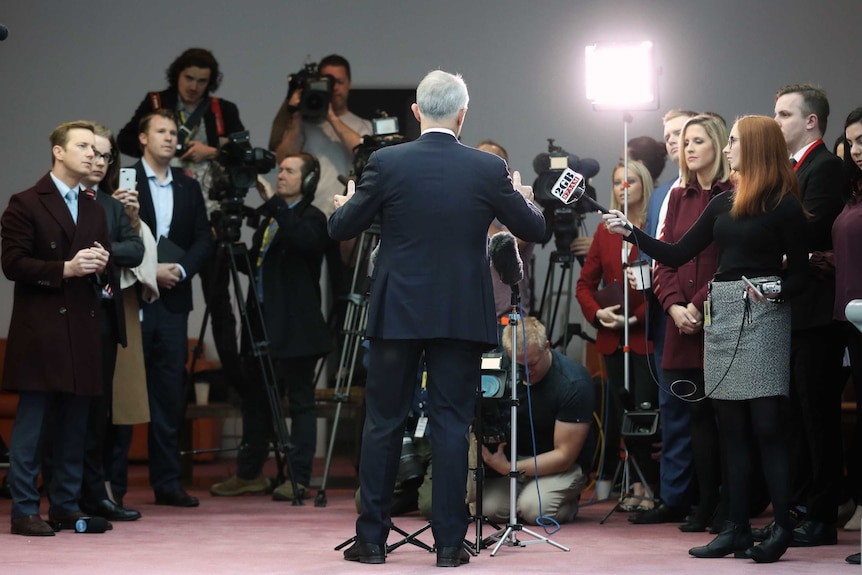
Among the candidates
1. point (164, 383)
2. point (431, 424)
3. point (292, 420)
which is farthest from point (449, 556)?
point (292, 420)

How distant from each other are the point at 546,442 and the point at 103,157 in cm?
205

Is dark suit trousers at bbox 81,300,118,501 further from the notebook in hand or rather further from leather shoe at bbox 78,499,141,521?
the notebook in hand

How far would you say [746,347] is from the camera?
154 inches

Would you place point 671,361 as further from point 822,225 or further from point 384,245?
point 384,245

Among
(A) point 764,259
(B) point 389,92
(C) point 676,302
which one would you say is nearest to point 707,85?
(B) point 389,92

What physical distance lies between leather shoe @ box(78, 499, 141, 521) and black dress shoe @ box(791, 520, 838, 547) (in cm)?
249

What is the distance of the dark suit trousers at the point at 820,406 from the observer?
4.34 meters

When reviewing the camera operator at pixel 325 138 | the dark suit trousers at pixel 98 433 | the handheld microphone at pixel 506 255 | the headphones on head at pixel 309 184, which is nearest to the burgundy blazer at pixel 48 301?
the dark suit trousers at pixel 98 433

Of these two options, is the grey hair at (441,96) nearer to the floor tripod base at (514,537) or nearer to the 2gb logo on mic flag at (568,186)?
the 2gb logo on mic flag at (568,186)

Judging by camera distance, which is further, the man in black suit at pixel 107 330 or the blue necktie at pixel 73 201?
the man in black suit at pixel 107 330

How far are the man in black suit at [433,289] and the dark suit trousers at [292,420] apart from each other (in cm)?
195

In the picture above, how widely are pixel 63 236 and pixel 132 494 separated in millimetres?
1890

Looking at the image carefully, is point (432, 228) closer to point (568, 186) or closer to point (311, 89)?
point (568, 186)

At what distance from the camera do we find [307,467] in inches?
232
